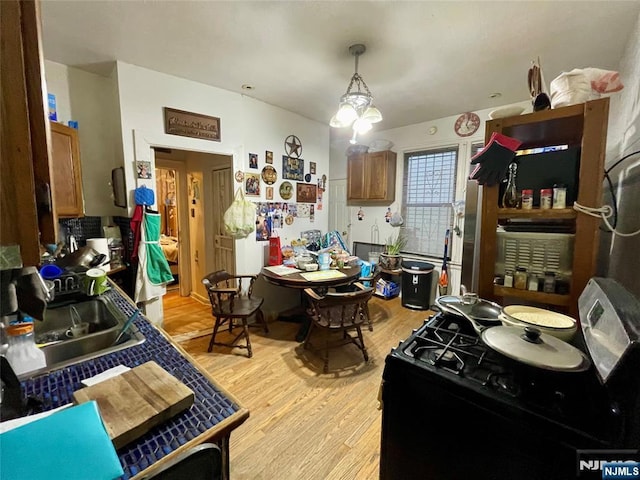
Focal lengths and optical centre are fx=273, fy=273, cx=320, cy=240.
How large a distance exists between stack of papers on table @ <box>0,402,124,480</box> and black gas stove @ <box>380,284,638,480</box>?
2.50ft

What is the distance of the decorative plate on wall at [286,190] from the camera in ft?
11.6

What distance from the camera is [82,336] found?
1.24 metres

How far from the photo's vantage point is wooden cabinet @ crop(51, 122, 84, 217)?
6.20 ft

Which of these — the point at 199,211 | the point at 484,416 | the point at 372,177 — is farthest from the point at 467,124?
the point at 199,211

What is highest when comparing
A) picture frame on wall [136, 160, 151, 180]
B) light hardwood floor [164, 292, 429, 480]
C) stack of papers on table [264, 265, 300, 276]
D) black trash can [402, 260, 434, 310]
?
picture frame on wall [136, 160, 151, 180]

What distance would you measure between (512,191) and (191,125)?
2.78m

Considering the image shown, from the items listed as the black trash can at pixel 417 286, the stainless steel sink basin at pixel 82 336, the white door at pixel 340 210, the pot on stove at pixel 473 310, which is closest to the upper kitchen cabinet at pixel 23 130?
the stainless steel sink basin at pixel 82 336

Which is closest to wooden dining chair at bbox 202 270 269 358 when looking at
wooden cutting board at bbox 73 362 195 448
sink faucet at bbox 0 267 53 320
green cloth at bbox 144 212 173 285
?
green cloth at bbox 144 212 173 285

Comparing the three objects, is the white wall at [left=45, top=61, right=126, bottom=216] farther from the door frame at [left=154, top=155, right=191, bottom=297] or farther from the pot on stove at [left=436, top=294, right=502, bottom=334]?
the pot on stove at [left=436, top=294, right=502, bottom=334]

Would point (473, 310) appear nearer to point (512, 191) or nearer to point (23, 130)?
point (512, 191)

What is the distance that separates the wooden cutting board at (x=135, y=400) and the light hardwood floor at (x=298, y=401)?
1009mm

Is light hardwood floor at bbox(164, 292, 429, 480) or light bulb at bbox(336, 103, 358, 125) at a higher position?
light bulb at bbox(336, 103, 358, 125)

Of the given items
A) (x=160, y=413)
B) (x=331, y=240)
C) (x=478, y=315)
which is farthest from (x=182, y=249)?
(x=478, y=315)

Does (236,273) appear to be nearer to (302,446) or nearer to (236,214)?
(236,214)
